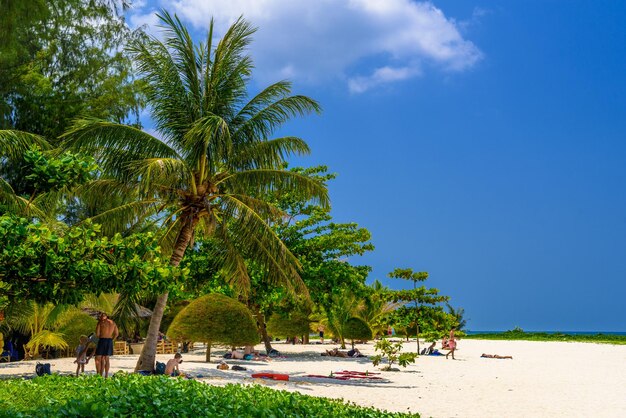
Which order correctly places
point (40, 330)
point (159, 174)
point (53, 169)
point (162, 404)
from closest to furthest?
point (162, 404) < point (53, 169) < point (159, 174) < point (40, 330)

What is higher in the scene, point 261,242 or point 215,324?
point 261,242

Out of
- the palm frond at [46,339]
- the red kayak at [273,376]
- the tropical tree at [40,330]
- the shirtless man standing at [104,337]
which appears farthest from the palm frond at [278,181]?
the palm frond at [46,339]

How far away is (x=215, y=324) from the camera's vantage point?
22297 mm

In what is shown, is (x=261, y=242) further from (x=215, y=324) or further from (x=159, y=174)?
(x=215, y=324)

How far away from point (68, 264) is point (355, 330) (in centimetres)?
2898

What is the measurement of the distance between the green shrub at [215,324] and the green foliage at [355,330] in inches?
529

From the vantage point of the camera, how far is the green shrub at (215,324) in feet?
72.6

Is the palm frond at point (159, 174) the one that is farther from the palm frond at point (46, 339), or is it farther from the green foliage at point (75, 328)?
the green foliage at point (75, 328)

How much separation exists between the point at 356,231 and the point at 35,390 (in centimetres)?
2006

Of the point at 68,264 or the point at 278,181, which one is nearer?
the point at 68,264

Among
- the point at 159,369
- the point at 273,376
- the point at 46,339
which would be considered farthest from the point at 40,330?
the point at 273,376

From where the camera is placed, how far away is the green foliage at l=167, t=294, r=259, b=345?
72.6 ft

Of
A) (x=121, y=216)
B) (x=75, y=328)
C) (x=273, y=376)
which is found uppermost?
(x=121, y=216)

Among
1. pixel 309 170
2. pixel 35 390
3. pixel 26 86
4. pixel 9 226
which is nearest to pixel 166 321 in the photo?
pixel 309 170
